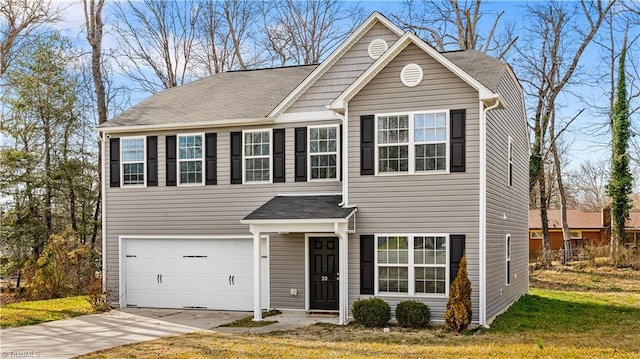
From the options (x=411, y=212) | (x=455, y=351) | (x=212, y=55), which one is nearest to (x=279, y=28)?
(x=212, y=55)

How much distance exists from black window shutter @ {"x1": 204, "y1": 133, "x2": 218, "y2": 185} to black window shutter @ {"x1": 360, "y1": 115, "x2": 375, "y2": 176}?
448 centimetres

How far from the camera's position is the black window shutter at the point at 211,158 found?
17.3 meters

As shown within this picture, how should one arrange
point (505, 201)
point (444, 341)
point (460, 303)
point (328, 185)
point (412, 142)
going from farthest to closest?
point (505, 201), point (328, 185), point (412, 142), point (460, 303), point (444, 341)

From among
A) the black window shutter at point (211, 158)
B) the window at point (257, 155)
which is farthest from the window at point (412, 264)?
the black window shutter at point (211, 158)

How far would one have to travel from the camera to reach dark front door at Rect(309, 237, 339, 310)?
53.1ft

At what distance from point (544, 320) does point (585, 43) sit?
19.0 meters

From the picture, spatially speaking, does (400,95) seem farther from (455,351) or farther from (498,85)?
(455,351)

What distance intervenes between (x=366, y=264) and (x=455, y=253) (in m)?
2.01

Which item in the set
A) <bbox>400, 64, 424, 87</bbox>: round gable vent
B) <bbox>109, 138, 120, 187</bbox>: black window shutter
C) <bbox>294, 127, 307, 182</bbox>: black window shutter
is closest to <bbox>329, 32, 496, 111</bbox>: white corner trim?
<bbox>400, 64, 424, 87</bbox>: round gable vent

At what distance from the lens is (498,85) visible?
15070 mm

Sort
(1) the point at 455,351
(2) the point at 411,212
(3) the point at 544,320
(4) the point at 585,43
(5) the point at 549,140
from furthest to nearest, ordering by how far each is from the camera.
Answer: (5) the point at 549,140
(4) the point at 585,43
(3) the point at 544,320
(2) the point at 411,212
(1) the point at 455,351

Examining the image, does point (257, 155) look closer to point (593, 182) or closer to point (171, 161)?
point (171, 161)

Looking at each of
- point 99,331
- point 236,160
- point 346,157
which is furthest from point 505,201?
point 99,331

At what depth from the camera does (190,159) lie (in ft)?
57.7
